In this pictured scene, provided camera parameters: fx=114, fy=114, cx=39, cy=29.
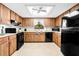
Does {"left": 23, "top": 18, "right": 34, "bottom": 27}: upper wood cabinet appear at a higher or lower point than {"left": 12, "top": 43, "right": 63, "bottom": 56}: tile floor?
higher

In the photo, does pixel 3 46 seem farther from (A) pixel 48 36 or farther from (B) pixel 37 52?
(A) pixel 48 36

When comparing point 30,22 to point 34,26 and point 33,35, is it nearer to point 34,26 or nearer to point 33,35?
point 34,26

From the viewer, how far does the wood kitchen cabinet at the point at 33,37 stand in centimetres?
855

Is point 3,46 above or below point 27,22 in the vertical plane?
below

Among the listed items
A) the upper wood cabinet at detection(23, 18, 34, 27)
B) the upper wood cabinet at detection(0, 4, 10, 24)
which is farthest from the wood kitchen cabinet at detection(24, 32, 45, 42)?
the upper wood cabinet at detection(0, 4, 10, 24)

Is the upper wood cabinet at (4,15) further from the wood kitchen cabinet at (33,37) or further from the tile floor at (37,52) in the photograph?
the wood kitchen cabinet at (33,37)

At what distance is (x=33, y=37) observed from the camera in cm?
858

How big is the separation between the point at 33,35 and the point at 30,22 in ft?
4.20

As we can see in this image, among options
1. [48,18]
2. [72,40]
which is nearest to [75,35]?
[72,40]

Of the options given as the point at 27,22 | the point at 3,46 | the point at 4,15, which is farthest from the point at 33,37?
the point at 3,46

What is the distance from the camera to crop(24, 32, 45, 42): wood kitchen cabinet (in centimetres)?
855

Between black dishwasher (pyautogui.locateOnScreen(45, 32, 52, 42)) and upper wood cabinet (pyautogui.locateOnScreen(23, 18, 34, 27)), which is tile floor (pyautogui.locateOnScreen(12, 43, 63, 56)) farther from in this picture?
upper wood cabinet (pyautogui.locateOnScreen(23, 18, 34, 27))

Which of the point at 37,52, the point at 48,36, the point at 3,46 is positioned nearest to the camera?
the point at 3,46

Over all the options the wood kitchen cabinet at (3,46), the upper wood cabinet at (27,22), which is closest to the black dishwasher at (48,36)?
the upper wood cabinet at (27,22)
